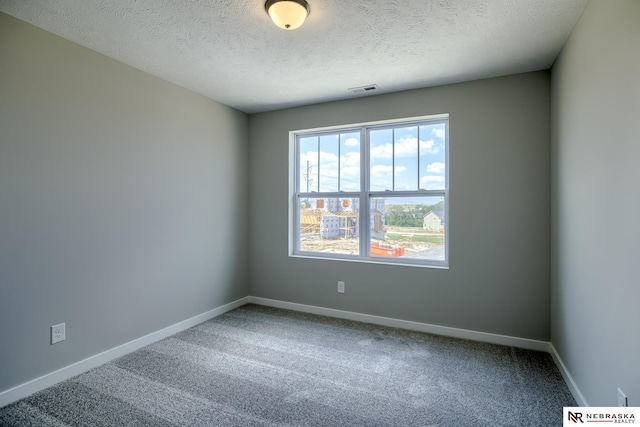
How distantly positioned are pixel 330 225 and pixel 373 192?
27.5 inches

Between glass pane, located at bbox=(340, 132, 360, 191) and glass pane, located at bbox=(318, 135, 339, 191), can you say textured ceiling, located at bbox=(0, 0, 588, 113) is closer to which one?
glass pane, located at bbox=(340, 132, 360, 191)

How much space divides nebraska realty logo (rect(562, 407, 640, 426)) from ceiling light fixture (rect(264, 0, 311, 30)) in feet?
8.62

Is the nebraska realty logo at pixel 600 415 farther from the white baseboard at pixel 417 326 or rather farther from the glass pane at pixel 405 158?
the glass pane at pixel 405 158

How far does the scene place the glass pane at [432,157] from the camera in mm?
3400

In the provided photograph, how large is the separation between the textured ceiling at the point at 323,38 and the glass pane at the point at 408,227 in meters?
1.23

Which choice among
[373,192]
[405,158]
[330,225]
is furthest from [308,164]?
[405,158]

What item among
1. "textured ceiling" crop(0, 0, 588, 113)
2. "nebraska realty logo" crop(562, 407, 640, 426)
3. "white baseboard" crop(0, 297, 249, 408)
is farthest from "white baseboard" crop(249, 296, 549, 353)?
"textured ceiling" crop(0, 0, 588, 113)

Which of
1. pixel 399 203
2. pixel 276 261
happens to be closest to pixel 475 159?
pixel 399 203

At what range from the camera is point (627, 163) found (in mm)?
1533

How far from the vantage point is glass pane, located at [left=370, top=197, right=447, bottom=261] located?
3.43 metres

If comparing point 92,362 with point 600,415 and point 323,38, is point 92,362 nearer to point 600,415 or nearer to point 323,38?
point 323,38

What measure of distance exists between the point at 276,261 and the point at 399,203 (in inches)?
67.6

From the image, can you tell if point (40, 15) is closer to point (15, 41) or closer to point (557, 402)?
point (15, 41)

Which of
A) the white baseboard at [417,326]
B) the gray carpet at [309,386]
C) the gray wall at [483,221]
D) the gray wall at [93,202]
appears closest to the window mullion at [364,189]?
the gray wall at [483,221]
